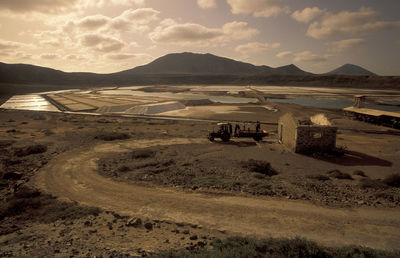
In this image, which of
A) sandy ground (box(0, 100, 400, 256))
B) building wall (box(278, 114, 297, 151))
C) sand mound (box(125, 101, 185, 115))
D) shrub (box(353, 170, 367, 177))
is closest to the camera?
sandy ground (box(0, 100, 400, 256))

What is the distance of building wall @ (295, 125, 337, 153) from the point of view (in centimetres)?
2364

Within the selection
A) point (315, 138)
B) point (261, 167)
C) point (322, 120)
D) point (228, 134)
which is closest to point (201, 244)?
point (261, 167)

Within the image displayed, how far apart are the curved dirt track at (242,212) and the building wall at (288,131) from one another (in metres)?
12.1

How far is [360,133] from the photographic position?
36.7 metres

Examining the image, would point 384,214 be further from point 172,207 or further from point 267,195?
point 172,207

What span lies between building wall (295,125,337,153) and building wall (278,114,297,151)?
2.16 ft

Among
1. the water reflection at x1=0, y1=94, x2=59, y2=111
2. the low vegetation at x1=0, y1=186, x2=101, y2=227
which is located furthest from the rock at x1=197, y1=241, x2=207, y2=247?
the water reflection at x1=0, y1=94, x2=59, y2=111

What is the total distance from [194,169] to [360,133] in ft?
99.9

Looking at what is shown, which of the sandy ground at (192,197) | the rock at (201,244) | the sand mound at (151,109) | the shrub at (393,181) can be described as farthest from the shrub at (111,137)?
the sand mound at (151,109)

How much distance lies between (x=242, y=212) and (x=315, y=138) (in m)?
14.8

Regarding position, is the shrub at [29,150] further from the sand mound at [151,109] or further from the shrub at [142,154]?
the sand mound at [151,109]

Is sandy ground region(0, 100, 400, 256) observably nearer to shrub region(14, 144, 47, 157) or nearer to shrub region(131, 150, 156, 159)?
shrub region(14, 144, 47, 157)

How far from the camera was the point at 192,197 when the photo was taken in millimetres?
14469

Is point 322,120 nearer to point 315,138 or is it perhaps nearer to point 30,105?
point 315,138
